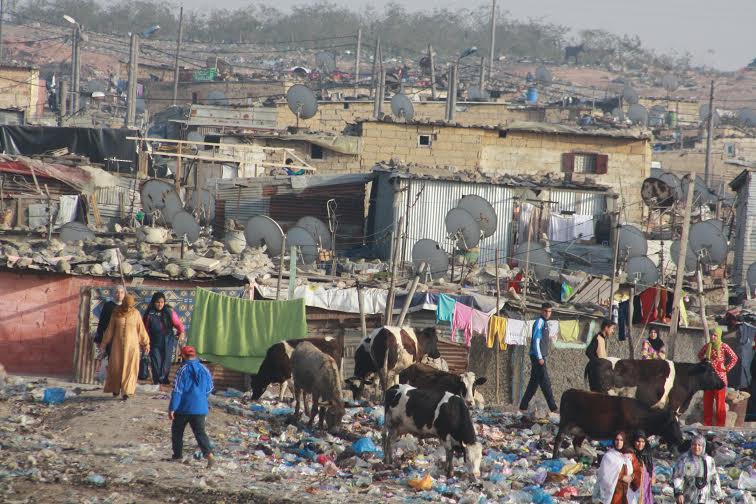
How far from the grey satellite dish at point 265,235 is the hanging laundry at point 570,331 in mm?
8206

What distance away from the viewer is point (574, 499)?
1290 cm

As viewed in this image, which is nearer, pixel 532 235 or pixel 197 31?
→ pixel 532 235

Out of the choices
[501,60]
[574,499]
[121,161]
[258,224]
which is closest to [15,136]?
[121,161]

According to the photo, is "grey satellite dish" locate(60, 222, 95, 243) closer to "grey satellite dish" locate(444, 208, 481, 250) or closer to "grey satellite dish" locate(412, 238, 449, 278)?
"grey satellite dish" locate(412, 238, 449, 278)

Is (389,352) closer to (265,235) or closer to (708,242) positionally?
(265,235)

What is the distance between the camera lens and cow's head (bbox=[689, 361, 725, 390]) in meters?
15.9

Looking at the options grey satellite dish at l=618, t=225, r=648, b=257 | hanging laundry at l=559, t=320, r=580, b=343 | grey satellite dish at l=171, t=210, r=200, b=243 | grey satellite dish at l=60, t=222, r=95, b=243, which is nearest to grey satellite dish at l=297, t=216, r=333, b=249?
grey satellite dish at l=171, t=210, r=200, b=243

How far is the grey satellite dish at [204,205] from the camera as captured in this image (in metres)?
34.1

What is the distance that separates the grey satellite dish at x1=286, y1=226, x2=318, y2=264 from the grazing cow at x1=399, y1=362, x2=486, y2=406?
453 inches

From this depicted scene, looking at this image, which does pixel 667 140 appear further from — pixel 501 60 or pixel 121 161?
pixel 501 60

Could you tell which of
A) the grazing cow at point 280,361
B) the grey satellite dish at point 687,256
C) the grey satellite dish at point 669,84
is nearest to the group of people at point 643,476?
the grazing cow at point 280,361

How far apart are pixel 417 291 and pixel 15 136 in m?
24.6

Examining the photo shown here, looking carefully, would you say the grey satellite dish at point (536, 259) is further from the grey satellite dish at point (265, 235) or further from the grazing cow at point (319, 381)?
the grazing cow at point (319, 381)

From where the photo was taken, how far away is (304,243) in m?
27.7
